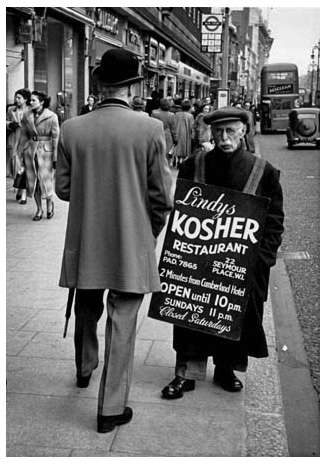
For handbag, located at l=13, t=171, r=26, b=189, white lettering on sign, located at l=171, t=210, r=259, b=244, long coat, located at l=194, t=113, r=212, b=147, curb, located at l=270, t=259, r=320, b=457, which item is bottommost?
curb, located at l=270, t=259, r=320, b=457

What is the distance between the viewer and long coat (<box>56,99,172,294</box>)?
131 inches

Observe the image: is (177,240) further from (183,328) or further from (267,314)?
(267,314)

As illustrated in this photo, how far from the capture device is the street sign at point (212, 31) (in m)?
20.2

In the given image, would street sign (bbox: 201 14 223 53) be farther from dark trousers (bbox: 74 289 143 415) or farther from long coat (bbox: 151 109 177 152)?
dark trousers (bbox: 74 289 143 415)

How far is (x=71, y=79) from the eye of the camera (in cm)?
2086

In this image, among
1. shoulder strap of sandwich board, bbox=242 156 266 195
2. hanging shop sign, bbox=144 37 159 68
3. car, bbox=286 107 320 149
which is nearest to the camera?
shoulder strap of sandwich board, bbox=242 156 266 195

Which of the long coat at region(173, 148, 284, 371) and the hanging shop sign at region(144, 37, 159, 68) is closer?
the long coat at region(173, 148, 284, 371)

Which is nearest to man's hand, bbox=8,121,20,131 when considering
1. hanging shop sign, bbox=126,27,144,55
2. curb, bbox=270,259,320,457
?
curb, bbox=270,259,320,457

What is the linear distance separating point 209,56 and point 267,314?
6610 cm

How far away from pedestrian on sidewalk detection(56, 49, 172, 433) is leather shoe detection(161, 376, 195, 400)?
420 millimetres

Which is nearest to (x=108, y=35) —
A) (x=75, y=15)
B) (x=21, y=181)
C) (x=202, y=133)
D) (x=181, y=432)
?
(x=75, y=15)

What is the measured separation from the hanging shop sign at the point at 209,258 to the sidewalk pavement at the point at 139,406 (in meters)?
0.42

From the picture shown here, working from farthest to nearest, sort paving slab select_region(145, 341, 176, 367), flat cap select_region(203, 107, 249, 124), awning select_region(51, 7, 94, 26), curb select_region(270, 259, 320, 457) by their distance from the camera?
awning select_region(51, 7, 94, 26) → paving slab select_region(145, 341, 176, 367) → flat cap select_region(203, 107, 249, 124) → curb select_region(270, 259, 320, 457)

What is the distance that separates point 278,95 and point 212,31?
19.6 m
